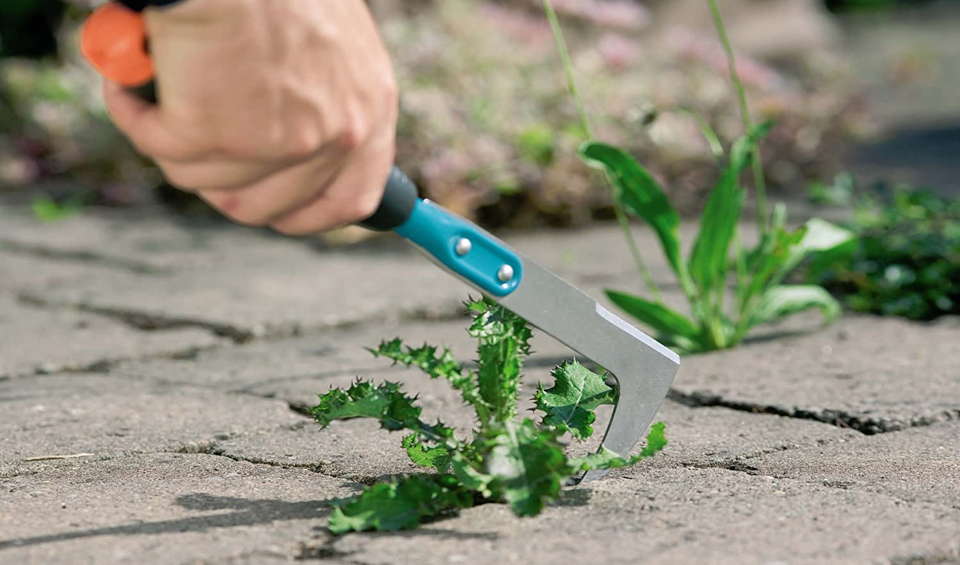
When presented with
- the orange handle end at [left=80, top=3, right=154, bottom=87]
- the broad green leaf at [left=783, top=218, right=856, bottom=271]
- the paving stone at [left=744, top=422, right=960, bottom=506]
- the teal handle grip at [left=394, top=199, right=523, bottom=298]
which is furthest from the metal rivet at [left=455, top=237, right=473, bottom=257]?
the broad green leaf at [left=783, top=218, right=856, bottom=271]

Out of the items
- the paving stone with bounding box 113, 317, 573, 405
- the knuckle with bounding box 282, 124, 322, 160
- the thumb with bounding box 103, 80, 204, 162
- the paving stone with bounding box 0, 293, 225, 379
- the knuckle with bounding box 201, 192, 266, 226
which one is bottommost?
the paving stone with bounding box 0, 293, 225, 379

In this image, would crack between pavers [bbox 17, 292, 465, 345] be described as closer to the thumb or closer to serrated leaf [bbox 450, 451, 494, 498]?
serrated leaf [bbox 450, 451, 494, 498]

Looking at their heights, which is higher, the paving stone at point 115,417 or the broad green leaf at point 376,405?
the broad green leaf at point 376,405

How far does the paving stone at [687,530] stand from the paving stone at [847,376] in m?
0.41

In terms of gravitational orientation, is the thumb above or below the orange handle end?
below

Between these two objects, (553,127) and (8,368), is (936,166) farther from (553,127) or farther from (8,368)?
(8,368)

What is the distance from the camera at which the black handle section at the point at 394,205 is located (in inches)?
47.6

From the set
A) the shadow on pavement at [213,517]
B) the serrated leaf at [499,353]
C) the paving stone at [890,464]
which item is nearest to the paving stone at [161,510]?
the shadow on pavement at [213,517]

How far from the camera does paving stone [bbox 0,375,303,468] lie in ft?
5.82

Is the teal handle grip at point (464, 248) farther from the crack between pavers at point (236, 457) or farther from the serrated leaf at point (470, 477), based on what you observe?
the crack between pavers at point (236, 457)

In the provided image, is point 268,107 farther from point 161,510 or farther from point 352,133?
point 161,510

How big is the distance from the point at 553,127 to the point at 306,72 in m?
3.05

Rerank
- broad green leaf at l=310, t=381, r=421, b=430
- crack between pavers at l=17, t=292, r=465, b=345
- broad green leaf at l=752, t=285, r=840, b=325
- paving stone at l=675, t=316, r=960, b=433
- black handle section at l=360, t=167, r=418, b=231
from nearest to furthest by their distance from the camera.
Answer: black handle section at l=360, t=167, r=418, b=231, broad green leaf at l=310, t=381, r=421, b=430, paving stone at l=675, t=316, r=960, b=433, broad green leaf at l=752, t=285, r=840, b=325, crack between pavers at l=17, t=292, r=465, b=345

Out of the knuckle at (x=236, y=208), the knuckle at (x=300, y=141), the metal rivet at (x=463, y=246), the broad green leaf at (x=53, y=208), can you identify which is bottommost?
the broad green leaf at (x=53, y=208)
